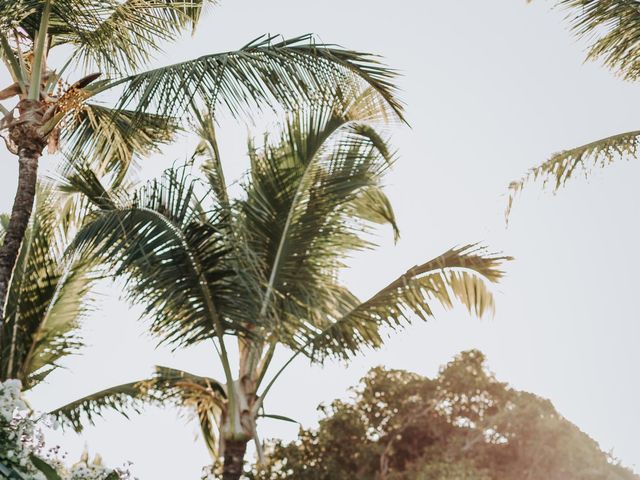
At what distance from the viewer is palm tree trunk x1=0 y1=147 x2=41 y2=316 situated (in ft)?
19.1

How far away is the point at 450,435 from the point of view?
17.3 m

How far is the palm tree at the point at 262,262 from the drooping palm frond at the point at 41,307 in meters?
0.70

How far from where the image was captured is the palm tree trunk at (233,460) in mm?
7734

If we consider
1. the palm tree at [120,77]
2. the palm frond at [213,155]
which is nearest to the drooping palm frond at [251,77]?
the palm tree at [120,77]

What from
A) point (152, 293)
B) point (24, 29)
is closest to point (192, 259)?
point (152, 293)

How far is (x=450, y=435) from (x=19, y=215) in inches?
515

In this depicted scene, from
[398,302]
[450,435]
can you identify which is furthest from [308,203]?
[450,435]

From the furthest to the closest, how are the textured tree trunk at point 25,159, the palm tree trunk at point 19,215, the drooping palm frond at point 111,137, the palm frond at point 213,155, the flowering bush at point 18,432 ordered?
the palm frond at point 213,155 → the drooping palm frond at point 111,137 → the textured tree trunk at point 25,159 → the palm tree trunk at point 19,215 → the flowering bush at point 18,432

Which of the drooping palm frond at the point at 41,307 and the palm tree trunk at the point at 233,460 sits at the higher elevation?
the drooping palm frond at the point at 41,307

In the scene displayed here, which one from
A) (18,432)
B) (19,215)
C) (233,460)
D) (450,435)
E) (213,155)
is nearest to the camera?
(18,432)

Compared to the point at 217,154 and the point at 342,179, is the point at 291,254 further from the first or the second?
the point at 217,154

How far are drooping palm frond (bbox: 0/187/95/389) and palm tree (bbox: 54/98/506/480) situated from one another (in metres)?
0.70

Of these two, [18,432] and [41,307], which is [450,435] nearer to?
[41,307]

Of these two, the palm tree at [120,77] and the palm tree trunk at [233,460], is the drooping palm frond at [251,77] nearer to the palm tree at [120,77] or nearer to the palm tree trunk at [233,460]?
the palm tree at [120,77]
